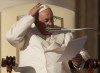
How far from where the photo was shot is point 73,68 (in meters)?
2.12

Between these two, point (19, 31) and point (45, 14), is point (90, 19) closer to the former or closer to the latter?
point (45, 14)

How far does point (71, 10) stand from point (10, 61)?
2.38 ft

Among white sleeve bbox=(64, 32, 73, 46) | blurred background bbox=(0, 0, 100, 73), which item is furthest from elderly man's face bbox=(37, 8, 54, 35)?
blurred background bbox=(0, 0, 100, 73)

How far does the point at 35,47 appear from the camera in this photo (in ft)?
6.37

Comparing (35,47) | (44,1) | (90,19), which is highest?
(44,1)

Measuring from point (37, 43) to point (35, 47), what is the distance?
27 mm

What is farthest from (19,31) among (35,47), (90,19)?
(90,19)

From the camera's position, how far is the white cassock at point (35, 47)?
1885 mm

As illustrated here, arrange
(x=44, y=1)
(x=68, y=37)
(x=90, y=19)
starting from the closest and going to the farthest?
(x=68, y=37) → (x=44, y=1) → (x=90, y=19)

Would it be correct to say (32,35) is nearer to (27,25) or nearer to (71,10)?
(27,25)

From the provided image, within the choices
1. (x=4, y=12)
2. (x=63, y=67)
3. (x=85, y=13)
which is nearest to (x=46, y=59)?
(x=63, y=67)

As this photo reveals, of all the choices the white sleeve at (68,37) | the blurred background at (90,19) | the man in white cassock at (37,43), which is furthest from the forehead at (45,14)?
the blurred background at (90,19)

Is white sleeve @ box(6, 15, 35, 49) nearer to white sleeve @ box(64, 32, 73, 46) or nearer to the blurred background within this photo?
white sleeve @ box(64, 32, 73, 46)

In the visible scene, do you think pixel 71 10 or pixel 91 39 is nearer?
pixel 71 10
